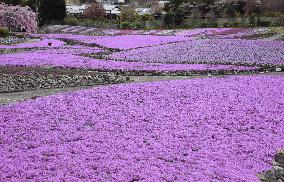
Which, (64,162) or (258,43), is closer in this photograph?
(64,162)

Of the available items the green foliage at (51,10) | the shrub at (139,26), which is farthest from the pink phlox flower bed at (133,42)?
the green foliage at (51,10)

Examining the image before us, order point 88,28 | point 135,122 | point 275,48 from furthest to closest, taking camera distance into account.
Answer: point 88,28 < point 275,48 < point 135,122

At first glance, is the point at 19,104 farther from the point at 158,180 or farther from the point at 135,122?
the point at 158,180

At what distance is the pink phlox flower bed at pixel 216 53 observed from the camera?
37.2 m

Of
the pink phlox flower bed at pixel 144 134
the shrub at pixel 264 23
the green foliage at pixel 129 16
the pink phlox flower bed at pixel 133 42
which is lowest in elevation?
the pink phlox flower bed at pixel 144 134

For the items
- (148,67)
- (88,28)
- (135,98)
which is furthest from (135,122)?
(88,28)

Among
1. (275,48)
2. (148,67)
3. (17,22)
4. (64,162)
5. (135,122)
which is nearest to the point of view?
(64,162)

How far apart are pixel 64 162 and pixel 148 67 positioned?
858 inches

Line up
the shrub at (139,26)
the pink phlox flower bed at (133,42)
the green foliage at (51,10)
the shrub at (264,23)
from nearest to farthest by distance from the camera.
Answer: the pink phlox flower bed at (133,42) < the shrub at (264,23) < the shrub at (139,26) < the green foliage at (51,10)

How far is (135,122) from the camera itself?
→ 57.8ft

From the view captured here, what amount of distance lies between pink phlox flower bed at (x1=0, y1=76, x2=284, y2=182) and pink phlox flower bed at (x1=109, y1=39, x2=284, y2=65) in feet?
43.0

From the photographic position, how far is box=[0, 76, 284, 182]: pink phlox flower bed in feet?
40.7

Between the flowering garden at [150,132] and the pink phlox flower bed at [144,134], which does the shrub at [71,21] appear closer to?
the flowering garden at [150,132]

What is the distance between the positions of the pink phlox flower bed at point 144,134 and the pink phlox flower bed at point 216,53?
A: 13.1 metres
